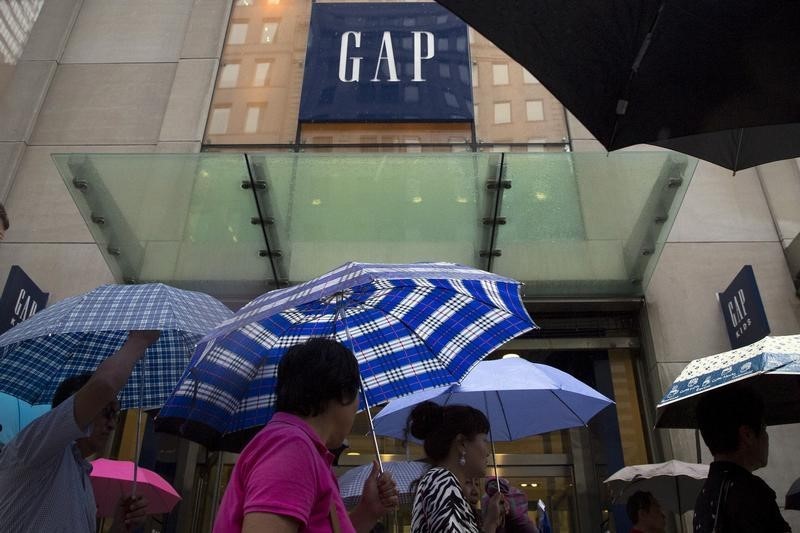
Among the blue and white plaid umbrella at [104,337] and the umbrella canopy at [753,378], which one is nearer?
the blue and white plaid umbrella at [104,337]

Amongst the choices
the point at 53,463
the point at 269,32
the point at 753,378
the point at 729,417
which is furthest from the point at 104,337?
the point at 269,32

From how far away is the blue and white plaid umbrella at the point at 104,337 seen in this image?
9.66ft

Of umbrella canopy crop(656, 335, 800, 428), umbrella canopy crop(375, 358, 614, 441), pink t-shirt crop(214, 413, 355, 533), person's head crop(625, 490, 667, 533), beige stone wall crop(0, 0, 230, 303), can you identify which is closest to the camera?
pink t-shirt crop(214, 413, 355, 533)

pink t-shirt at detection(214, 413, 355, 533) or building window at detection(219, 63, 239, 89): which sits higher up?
building window at detection(219, 63, 239, 89)

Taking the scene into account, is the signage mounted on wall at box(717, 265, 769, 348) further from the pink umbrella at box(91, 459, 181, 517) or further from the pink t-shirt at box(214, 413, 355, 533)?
the pink t-shirt at box(214, 413, 355, 533)

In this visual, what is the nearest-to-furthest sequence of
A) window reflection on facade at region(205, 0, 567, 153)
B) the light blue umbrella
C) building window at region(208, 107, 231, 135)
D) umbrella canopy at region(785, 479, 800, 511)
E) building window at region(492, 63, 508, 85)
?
the light blue umbrella
umbrella canopy at region(785, 479, 800, 511)
window reflection on facade at region(205, 0, 567, 153)
building window at region(208, 107, 231, 135)
building window at region(492, 63, 508, 85)

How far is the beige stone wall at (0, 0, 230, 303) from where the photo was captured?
8.66m

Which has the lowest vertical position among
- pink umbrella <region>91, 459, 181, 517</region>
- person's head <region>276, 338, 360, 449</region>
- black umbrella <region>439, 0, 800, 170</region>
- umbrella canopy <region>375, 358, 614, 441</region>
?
person's head <region>276, 338, 360, 449</region>

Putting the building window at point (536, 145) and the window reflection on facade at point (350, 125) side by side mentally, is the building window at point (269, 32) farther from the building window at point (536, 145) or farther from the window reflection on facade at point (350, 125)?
the building window at point (536, 145)

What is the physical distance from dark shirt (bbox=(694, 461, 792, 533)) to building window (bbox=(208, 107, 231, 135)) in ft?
27.0

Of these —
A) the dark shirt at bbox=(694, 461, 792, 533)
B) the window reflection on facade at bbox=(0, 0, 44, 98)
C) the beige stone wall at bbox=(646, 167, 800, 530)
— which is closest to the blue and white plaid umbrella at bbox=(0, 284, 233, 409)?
the dark shirt at bbox=(694, 461, 792, 533)

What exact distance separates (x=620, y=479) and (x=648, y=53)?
419cm

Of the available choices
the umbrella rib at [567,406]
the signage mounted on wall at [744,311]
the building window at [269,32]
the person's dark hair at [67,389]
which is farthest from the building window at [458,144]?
the person's dark hair at [67,389]

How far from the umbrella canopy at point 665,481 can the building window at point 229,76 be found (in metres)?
7.74
